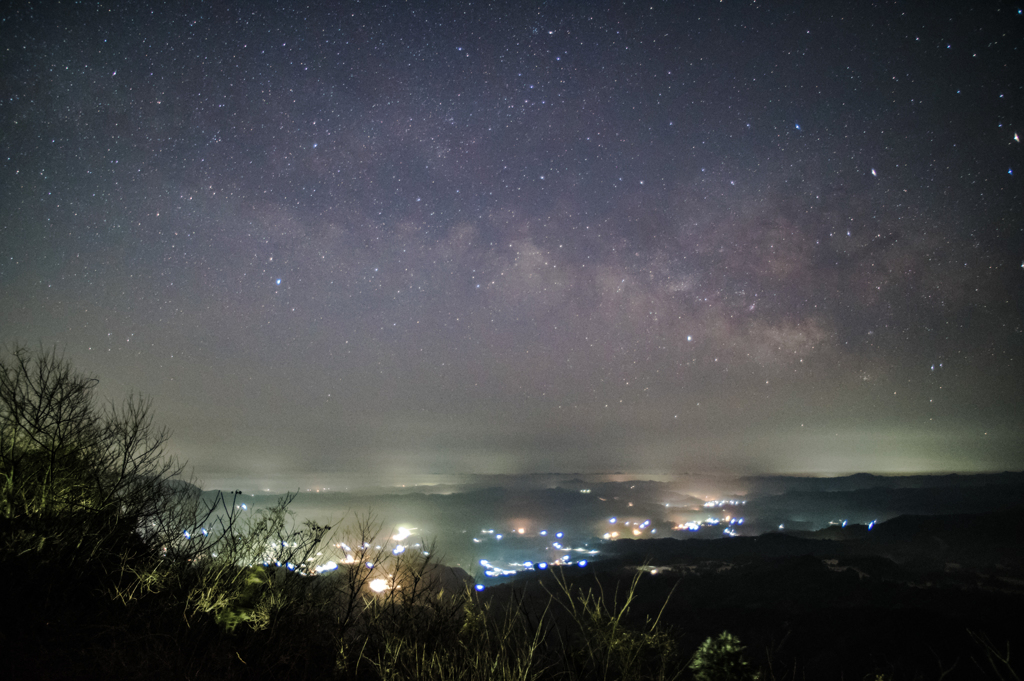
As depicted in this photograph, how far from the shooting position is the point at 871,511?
7702 inches

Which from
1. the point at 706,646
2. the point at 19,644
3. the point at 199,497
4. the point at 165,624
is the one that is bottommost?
the point at 706,646

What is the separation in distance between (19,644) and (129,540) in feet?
17.0

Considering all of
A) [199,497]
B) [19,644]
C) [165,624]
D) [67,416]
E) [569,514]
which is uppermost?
[67,416]

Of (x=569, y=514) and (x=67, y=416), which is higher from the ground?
(x=67, y=416)

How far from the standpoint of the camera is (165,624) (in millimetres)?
10156

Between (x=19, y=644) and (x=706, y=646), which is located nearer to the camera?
(x=19, y=644)

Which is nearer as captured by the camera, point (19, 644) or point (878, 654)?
point (19, 644)

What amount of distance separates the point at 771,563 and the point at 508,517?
126071 millimetres

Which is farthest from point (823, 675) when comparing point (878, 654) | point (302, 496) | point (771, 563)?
point (302, 496)

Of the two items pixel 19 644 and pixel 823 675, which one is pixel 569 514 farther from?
pixel 19 644

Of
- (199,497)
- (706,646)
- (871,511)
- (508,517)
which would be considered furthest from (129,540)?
(871,511)

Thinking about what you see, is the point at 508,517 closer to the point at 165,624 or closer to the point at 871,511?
the point at 871,511

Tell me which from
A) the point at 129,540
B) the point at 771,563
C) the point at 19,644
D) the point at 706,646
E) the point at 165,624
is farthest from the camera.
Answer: the point at 771,563

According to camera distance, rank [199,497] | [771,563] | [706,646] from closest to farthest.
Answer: [706,646], [199,497], [771,563]
